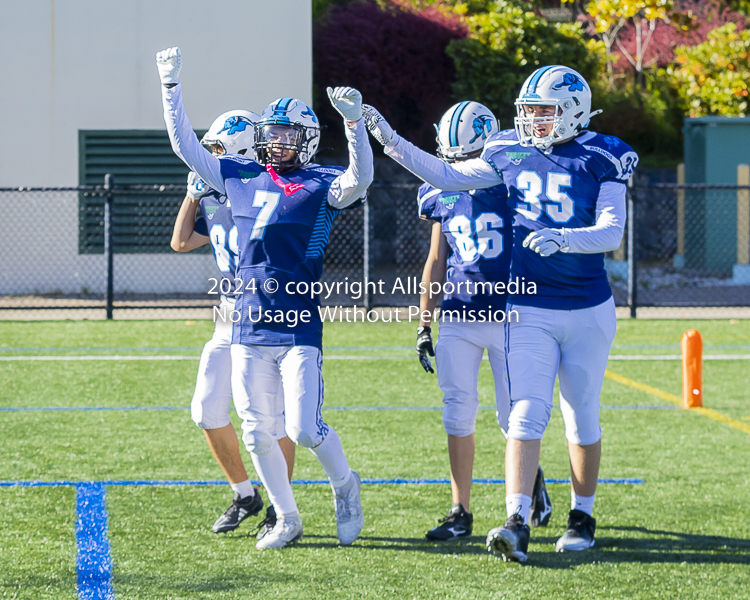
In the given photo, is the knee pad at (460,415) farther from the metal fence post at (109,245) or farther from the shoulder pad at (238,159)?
the metal fence post at (109,245)

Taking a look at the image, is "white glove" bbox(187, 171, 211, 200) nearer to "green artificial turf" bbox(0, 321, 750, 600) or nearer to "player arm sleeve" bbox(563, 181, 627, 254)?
"green artificial turf" bbox(0, 321, 750, 600)

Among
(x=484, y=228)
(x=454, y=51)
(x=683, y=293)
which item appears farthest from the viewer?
(x=454, y=51)

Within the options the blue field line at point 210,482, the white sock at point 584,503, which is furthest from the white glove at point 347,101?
the blue field line at point 210,482

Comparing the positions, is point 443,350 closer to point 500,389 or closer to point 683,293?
point 500,389

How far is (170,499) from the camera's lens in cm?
518

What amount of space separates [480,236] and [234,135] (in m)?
1.21

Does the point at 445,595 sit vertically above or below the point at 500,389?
below

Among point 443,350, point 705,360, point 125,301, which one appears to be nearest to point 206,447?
point 443,350

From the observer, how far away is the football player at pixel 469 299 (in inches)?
185

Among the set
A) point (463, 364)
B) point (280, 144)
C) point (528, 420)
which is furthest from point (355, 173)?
point (528, 420)

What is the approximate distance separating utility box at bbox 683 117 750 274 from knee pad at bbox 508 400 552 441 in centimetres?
1723

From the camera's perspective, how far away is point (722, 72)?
22.7 meters

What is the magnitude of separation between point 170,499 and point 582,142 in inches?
104

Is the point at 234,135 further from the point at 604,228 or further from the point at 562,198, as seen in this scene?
the point at 604,228
